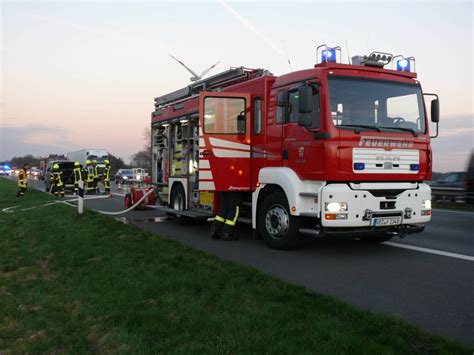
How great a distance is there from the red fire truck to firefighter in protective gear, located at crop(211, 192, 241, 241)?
231 millimetres

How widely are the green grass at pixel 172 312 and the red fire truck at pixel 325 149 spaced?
1.73m

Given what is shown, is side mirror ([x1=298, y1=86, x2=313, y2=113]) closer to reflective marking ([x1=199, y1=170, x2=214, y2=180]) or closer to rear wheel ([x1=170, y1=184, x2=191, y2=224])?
reflective marking ([x1=199, y1=170, x2=214, y2=180])

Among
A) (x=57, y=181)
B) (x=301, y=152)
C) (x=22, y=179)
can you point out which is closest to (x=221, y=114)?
(x=301, y=152)

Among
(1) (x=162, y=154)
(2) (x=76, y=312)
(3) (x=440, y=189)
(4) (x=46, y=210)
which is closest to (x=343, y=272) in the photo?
(2) (x=76, y=312)

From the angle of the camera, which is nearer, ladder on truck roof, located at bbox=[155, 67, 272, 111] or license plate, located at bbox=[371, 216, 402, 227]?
license plate, located at bbox=[371, 216, 402, 227]

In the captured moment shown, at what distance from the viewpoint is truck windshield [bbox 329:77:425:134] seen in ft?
24.5

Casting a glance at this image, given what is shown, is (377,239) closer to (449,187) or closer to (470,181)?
(470,181)

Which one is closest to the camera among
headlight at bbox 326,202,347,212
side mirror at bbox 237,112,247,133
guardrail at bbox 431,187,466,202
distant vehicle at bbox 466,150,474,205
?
headlight at bbox 326,202,347,212

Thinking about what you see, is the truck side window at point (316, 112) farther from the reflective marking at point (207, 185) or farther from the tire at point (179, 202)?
the tire at point (179, 202)

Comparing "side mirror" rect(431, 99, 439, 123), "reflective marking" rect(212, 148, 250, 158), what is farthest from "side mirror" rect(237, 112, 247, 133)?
"side mirror" rect(431, 99, 439, 123)

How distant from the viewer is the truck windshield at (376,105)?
7.46m

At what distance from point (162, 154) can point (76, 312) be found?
27.8 ft

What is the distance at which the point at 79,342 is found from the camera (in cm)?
427

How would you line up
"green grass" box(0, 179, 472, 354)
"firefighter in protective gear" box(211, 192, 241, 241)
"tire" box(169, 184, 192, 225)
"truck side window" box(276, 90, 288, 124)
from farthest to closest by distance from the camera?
"tire" box(169, 184, 192, 225) < "firefighter in protective gear" box(211, 192, 241, 241) < "truck side window" box(276, 90, 288, 124) < "green grass" box(0, 179, 472, 354)
